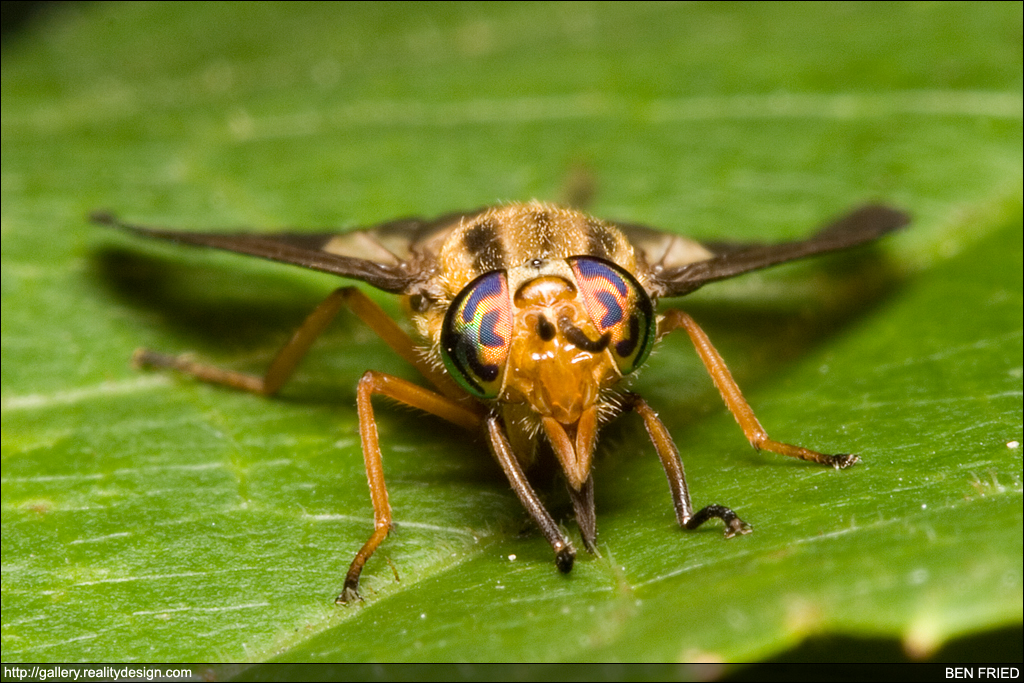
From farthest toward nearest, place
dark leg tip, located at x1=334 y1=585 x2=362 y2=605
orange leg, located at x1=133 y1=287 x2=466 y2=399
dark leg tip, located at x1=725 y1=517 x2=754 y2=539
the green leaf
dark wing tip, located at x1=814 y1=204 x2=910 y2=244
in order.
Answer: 1. dark wing tip, located at x1=814 y1=204 x2=910 y2=244
2. orange leg, located at x1=133 y1=287 x2=466 y2=399
3. dark leg tip, located at x1=334 y1=585 x2=362 y2=605
4. dark leg tip, located at x1=725 y1=517 x2=754 y2=539
5. the green leaf

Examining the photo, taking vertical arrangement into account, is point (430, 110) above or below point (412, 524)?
above

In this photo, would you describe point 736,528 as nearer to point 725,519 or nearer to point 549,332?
point 725,519

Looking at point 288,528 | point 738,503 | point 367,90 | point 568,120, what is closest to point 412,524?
point 288,528

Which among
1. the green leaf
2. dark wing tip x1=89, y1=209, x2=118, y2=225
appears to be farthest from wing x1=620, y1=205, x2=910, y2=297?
dark wing tip x1=89, y1=209, x2=118, y2=225

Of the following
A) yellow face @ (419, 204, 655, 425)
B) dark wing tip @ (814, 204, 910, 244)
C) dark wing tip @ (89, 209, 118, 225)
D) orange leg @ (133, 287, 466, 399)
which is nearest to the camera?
yellow face @ (419, 204, 655, 425)

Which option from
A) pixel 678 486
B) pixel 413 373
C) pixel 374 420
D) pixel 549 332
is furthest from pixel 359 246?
pixel 678 486

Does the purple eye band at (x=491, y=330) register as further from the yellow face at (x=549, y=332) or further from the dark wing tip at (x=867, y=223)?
the dark wing tip at (x=867, y=223)

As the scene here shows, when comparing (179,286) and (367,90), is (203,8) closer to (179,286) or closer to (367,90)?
(367,90)

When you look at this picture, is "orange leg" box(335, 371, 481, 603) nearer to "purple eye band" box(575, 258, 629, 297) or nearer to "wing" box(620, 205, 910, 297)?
"purple eye band" box(575, 258, 629, 297)
